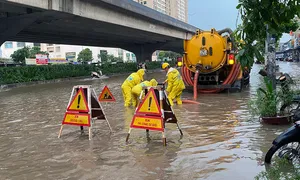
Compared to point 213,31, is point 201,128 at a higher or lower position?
lower

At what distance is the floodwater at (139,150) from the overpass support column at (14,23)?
14.0 meters

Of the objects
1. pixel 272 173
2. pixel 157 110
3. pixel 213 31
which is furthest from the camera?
pixel 213 31

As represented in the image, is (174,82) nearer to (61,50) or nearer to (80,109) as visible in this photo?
(80,109)

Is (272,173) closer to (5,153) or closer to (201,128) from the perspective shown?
(201,128)

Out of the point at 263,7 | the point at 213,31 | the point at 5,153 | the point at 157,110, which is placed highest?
the point at 213,31

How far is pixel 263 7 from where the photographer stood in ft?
9.32

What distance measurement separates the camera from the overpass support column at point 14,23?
853 inches

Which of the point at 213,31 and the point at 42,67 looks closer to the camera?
the point at 213,31

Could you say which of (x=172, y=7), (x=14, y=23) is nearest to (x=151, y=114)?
(x=14, y=23)

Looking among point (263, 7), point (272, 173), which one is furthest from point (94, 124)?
point (263, 7)

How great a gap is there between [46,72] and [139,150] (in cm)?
2541

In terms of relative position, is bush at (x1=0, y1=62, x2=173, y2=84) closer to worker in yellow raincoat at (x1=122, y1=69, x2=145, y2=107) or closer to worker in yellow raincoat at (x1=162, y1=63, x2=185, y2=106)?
worker in yellow raincoat at (x1=122, y1=69, x2=145, y2=107)

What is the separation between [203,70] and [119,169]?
9.45 meters

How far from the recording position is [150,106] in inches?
247
